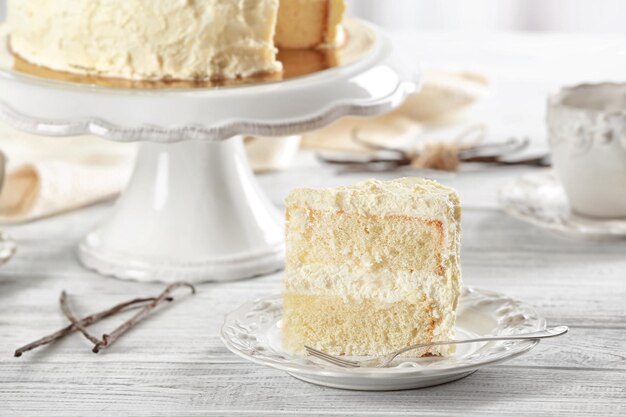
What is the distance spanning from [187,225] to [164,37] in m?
0.26

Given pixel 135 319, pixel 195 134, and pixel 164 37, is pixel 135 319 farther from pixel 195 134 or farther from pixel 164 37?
pixel 164 37

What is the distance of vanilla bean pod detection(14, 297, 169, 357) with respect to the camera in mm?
1183

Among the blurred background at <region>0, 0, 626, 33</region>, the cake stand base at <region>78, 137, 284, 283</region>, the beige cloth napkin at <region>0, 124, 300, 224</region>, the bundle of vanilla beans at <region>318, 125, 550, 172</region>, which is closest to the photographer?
the cake stand base at <region>78, 137, 284, 283</region>

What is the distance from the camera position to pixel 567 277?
4.58ft

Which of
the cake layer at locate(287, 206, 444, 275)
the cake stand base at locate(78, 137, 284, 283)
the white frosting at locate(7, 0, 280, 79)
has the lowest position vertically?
the cake stand base at locate(78, 137, 284, 283)

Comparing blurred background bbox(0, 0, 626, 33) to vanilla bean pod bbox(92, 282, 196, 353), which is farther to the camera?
blurred background bbox(0, 0, 626, 33)

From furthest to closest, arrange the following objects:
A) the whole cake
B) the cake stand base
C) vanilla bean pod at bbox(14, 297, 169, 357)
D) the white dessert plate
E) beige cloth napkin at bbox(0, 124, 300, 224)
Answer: beige cloth napkin at bbox(0, 124, 300, 224)
the cake stand base
the whole cake
vanilla bean pod at bbox(14, 297, 169, 357)
the white dessert plate

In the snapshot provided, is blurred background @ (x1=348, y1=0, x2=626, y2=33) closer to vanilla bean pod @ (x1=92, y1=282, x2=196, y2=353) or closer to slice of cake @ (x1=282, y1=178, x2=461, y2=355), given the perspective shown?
vanilla bean pod @ (x1=92, y1=282, x2=196, y2=353)

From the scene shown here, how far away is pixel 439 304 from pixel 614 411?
0.19 m

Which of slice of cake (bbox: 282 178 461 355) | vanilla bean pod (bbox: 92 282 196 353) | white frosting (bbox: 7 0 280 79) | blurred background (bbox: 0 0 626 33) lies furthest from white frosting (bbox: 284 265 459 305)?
blurred background (bbox: 0 0 626 33)

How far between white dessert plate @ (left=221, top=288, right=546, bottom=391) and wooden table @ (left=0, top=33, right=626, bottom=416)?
0.02m

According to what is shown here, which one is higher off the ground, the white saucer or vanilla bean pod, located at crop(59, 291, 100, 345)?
the white saucer

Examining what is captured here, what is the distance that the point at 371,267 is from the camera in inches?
42.8

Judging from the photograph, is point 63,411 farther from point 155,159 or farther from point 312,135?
point 312,135
